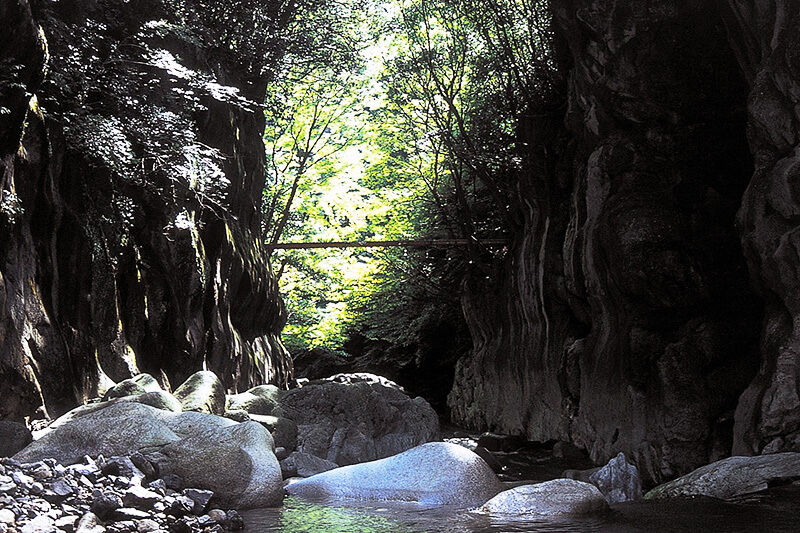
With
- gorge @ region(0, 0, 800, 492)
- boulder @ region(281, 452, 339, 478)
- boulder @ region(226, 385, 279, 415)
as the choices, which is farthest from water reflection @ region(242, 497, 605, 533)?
boulder @ region(226, 385, 279, 415)

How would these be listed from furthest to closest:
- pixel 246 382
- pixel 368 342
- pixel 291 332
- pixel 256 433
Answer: pixel 368 342, pixel 291 332, pixel 246 382, pixel 256 433

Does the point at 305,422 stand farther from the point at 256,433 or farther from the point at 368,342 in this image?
the point at 368,342

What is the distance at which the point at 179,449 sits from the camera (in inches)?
265

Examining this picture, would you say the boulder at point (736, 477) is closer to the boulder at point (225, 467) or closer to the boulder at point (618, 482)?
the boulder at point (618, 482)

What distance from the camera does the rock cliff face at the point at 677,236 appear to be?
959 centimetres

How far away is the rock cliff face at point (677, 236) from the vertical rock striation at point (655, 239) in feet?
0.08

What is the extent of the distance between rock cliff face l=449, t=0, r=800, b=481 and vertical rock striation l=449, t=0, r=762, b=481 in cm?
2

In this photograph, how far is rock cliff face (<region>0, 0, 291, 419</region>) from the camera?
8016 millimetres

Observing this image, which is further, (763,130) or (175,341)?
(175,341)

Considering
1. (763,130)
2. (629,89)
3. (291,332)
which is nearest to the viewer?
(763,130)

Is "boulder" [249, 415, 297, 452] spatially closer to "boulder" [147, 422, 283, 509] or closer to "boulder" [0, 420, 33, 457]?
"boulder" [147, 422, 283, 509]

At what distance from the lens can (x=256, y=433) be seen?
7.52 m

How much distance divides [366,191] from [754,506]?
2095cm

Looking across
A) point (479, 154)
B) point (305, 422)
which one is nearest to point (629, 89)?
point (479, 154)
